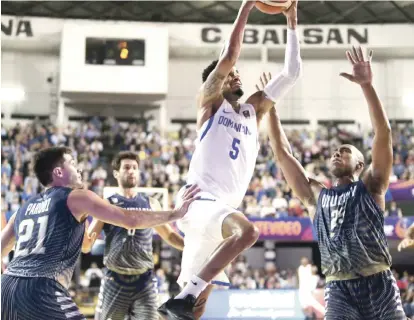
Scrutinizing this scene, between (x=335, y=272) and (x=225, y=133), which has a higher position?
(x=225, y=133)

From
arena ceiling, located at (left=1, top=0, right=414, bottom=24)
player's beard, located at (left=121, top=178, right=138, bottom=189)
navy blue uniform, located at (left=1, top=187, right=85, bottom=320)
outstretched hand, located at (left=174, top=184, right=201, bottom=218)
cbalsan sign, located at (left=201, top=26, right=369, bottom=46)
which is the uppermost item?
arena ceiling, located at (left=1, top=0, right=414, bottom=24)

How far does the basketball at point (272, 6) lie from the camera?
5.46m

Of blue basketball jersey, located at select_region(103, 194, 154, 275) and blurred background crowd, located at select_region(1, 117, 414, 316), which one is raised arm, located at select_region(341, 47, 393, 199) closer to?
blue basketball jersey, located at select_region(103, 194, 154, 275)

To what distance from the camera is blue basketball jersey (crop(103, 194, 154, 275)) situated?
689 centimetres

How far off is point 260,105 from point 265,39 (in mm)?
21409

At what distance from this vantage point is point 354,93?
26.8 m

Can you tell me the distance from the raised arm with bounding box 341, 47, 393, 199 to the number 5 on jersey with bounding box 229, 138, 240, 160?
1046 millimetres

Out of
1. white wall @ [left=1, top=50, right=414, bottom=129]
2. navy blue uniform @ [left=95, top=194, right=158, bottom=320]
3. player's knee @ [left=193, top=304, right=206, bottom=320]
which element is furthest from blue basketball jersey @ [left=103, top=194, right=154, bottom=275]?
white wall @ [left=1, top=50, right=414, bottom=129]

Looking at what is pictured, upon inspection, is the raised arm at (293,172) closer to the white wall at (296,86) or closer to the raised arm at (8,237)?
the raised arm at (8,237)

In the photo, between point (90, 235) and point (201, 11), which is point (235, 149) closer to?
point (90, 235)

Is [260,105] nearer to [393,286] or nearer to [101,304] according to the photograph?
[393,286]

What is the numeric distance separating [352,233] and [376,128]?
34.3 inches

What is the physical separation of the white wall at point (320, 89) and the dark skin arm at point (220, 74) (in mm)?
21319

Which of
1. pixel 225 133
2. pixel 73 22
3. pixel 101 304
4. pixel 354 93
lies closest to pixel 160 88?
pixel 73 22
